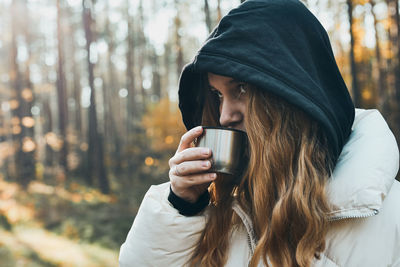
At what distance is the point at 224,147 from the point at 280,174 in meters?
0.31

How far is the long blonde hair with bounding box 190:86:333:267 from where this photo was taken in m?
1.30

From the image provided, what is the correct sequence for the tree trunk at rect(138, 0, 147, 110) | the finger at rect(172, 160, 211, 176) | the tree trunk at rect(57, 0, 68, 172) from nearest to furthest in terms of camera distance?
the finger at rect(172, 160, 211, 176), the tree trunk at rect(57, 0, 68, 172), the tree trunk at rect(138, 0, 147, 110)

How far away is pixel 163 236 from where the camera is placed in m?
1.42

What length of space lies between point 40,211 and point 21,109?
6865 millimetres

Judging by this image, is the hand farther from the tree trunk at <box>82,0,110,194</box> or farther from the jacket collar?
the tree trunk at <box>82,0,110,194</box>

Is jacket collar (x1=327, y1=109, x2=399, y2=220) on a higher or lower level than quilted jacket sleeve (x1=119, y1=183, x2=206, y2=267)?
higher

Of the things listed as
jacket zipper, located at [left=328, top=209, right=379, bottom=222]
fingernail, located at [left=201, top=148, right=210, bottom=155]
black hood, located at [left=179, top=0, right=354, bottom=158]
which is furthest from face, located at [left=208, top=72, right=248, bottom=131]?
jacket zipper, located at [left=328, top=209, right=379, bottom=222]

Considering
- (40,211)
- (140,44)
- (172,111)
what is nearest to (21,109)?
(40,211)

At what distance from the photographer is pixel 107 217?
1247cm

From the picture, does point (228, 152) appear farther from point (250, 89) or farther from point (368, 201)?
point (368, 201)

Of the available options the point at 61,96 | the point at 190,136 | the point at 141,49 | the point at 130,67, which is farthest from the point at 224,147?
the point at 141,49

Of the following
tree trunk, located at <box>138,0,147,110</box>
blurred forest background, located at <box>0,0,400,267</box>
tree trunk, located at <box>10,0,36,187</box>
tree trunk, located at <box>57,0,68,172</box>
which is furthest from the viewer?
tree trunk, located at <box>138,0,147,110</box>

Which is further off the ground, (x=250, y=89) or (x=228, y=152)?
(x=250, y=89)

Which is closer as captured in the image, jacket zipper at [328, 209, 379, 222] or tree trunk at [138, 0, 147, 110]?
jacket zipper at [328, 209, 379, 222]
